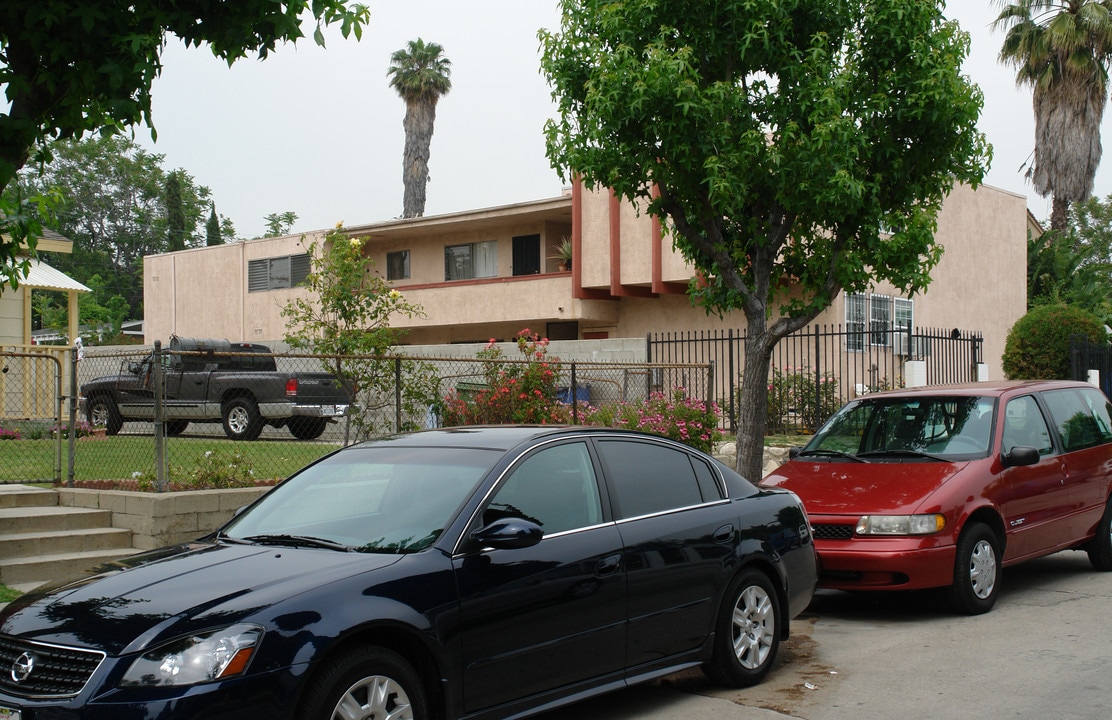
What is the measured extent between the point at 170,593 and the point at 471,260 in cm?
2662

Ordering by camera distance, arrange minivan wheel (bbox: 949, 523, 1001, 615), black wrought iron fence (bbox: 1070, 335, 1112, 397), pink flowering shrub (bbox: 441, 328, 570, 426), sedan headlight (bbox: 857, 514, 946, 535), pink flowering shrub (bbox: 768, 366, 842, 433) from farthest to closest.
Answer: black wrought iron fence (bbox: 1070, 335, 1112, 397) < pink flowering shrub (bbox: 768, 366, 842, 433) < pink flowering shrub (bbox: 441, 328, 570, 426) < minivan wheel (bbox: 949, 523, 1001, 615) < sedan headlight (bbox: 857, 514, 946, 535)

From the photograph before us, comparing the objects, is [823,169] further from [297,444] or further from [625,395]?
[297,444]

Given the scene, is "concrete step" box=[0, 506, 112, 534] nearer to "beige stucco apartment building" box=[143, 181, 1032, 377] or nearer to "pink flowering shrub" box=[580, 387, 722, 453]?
"pink flowering shrub" box=[580, 387, 722, 453]

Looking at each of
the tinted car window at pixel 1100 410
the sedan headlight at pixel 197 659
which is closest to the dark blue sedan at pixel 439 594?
the sedan headlight at pixel 197 659

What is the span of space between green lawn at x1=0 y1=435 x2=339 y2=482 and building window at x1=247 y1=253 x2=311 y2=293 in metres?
18.2

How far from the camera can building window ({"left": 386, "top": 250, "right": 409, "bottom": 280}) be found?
106ft

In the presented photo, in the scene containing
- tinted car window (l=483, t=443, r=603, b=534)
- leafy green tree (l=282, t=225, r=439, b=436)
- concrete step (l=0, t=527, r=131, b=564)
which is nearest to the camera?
tinted car window (l=483, t=443, r=603, b=534)

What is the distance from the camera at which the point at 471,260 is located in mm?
30922

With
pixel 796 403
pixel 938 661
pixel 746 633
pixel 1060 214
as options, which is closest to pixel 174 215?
pixel 1060 214

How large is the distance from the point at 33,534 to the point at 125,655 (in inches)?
212

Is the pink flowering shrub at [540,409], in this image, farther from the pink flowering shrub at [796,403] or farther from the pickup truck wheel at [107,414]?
the pickup truck wheel at [107,414]

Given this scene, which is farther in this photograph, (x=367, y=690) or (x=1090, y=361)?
(x=1090, y=361)

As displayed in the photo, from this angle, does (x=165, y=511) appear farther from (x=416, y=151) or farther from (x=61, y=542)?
(x=416, y=151)

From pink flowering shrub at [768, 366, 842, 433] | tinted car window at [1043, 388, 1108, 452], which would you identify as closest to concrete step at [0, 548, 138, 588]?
tinted car window at [1043, 388, 1108, 452]
